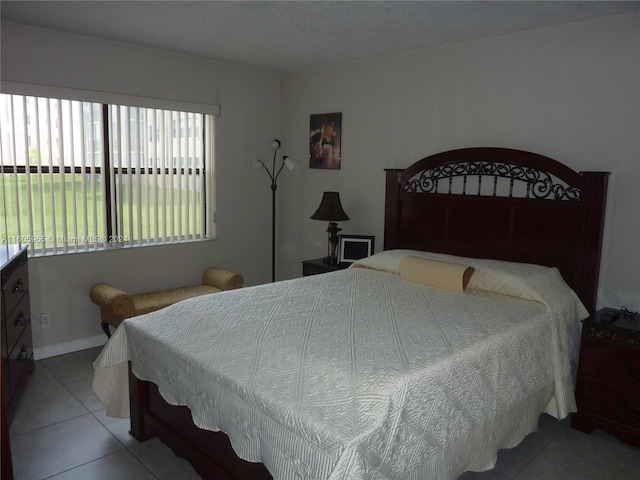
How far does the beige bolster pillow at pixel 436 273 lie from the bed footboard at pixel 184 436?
1656 millimetres

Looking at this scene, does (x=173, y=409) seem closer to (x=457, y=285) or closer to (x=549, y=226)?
(x=457, y=285)

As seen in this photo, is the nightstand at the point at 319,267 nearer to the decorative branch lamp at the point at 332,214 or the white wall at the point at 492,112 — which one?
the decorative branch lamp at the point at 332,214

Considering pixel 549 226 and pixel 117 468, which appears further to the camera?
pixel 549 226

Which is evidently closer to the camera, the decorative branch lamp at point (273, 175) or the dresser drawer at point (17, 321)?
the dresser drawer at point (17, 321)

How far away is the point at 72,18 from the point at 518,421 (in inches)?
142

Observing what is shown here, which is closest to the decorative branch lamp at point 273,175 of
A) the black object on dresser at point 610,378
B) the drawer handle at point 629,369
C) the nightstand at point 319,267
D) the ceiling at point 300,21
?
the nightstand at point 319,267

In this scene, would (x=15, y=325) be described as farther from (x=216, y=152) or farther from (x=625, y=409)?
(x=625, y=409)

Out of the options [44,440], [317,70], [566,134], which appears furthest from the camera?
[317,70]

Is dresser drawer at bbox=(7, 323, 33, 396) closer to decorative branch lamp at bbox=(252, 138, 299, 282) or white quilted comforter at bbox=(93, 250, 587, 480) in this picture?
white quilted comforter at bbox=(93, 250, 587, 480)

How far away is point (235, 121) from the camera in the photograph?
15.3ft

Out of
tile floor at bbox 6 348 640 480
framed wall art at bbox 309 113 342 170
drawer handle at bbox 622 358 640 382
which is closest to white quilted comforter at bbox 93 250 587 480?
tile floor at bbox 6 348 640 480

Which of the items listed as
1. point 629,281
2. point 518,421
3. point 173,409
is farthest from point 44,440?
point 629,281

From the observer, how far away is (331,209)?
4.18 m

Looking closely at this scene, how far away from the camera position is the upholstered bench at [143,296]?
3.53m
